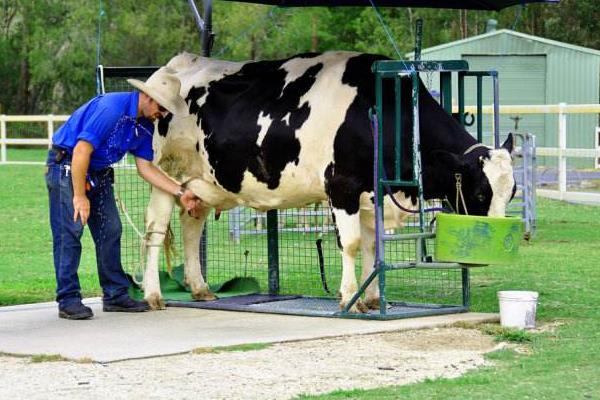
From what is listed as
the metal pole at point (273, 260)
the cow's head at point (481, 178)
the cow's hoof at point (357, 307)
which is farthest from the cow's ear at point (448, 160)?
the metal pole at point (273, 260)

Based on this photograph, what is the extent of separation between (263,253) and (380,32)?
99.3 feet

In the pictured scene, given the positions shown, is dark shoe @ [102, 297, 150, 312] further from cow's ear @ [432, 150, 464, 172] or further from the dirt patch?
cow's ear @ [432, 150, 464, 172]

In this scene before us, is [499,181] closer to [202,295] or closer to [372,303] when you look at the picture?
[372,303]

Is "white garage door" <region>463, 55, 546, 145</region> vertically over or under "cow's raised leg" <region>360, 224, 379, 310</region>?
over

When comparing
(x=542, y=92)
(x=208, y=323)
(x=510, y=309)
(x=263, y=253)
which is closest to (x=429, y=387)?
(x=510, y=309)

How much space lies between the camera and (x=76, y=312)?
10.2 m

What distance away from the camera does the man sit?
1007cm

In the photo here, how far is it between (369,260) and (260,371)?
299cm

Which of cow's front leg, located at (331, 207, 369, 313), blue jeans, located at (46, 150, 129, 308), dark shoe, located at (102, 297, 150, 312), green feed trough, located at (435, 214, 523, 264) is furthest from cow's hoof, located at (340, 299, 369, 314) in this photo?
blue jeans, located at (46, 150, 129, 308)

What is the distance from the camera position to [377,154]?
32.0 feet

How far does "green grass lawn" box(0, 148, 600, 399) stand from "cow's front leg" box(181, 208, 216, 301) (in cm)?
47

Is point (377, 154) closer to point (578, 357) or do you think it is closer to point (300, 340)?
A: point (300, 340)

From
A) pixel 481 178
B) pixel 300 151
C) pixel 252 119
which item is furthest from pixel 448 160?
pixel 252 119

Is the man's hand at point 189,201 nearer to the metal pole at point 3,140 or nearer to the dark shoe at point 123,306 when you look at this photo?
the dark shoe at point 123,306
